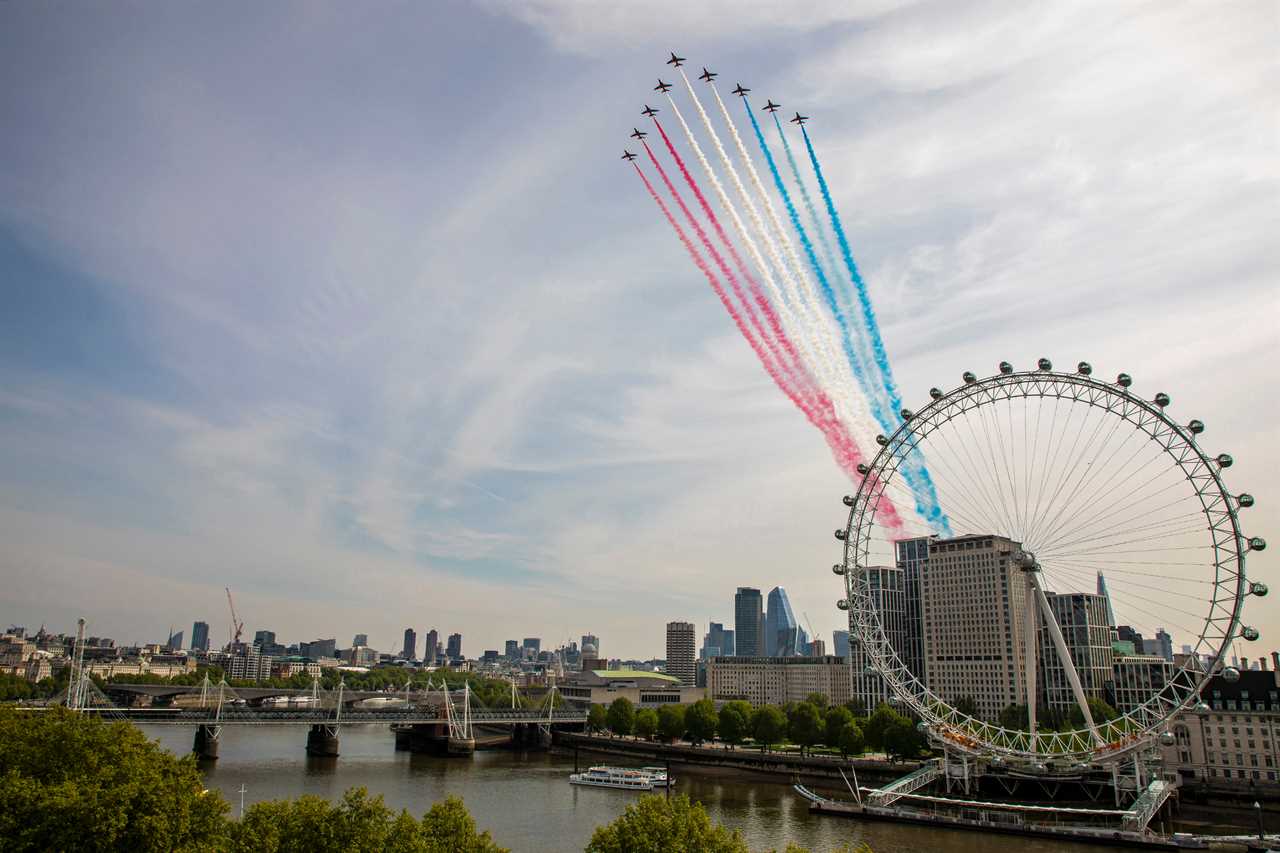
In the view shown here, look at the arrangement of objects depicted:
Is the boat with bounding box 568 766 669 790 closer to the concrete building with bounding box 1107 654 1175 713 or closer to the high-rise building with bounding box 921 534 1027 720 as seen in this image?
the high-rise building with bounding box 921 534 1027 720

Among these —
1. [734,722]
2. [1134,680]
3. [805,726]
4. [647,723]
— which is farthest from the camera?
[1134,680]

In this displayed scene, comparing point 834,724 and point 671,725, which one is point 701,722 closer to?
point 671,725

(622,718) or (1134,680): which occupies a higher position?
(1134,680)

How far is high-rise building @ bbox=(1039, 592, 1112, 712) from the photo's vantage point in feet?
458

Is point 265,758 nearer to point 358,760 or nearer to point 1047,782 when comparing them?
point 358,760

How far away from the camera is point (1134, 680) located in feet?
463

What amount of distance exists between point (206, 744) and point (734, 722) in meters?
67.9

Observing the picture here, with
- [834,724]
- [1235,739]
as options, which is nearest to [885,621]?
[834,724]

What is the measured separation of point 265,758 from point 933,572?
112 metres

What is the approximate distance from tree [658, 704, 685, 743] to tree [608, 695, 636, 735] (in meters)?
7.90

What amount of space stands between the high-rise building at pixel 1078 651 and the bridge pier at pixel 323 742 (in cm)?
10841

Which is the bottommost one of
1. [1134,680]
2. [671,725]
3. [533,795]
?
[533,795]

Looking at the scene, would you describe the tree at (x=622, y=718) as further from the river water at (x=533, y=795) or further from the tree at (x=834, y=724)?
the tree at (x=834, y=724)

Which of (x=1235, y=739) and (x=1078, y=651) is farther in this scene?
(x=1078, y=651)
